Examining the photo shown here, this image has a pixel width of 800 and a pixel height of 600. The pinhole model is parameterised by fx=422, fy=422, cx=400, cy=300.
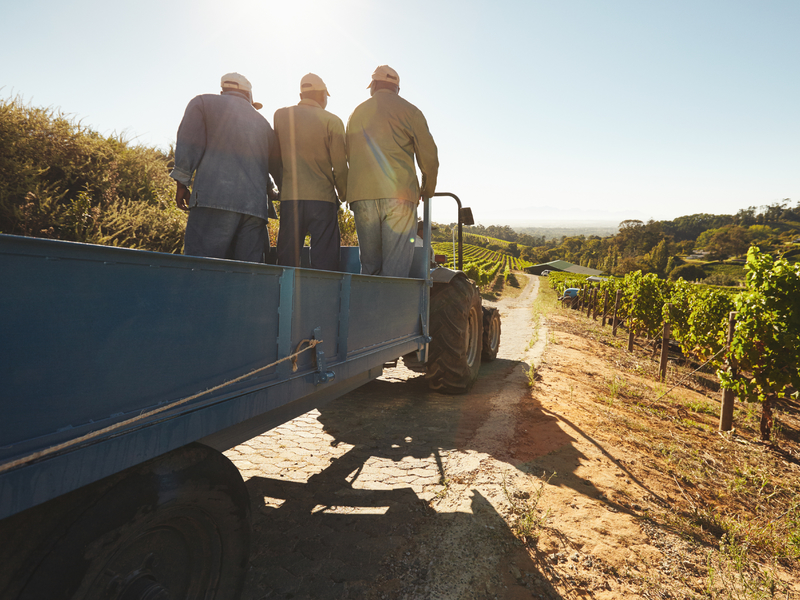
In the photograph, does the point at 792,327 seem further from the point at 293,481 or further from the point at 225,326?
the point at 225,326

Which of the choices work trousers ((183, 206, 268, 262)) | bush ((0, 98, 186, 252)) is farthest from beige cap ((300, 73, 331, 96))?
bush ((0, 98, 186, 252))

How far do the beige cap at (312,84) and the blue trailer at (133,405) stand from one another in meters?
1.94

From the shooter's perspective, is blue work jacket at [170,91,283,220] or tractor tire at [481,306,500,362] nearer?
blue work jacket at [170,91,283,220]

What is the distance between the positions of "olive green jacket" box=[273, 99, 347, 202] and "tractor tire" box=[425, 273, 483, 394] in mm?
1755

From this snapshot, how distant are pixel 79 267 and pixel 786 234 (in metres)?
176

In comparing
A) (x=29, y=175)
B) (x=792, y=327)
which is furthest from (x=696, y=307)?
(x=29, y=175)

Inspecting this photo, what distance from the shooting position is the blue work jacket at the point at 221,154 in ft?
8.53

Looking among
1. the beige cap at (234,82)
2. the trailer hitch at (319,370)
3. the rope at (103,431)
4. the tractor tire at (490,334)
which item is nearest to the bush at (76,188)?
the beige cap at (234,82)

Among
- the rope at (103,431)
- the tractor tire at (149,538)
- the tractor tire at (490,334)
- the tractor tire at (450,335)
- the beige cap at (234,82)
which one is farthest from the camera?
the tractor tire at (490,334)

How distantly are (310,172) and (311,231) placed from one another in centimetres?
42

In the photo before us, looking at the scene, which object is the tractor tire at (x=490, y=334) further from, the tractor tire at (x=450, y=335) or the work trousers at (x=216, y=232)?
the work trousers at (x=216, y=232)

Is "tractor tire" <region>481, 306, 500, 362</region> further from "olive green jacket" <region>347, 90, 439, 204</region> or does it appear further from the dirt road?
"olive green jacket" <region>347, 90, 439, 204</region>

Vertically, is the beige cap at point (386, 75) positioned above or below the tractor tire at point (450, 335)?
above

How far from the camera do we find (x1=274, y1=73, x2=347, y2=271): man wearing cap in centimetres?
300
